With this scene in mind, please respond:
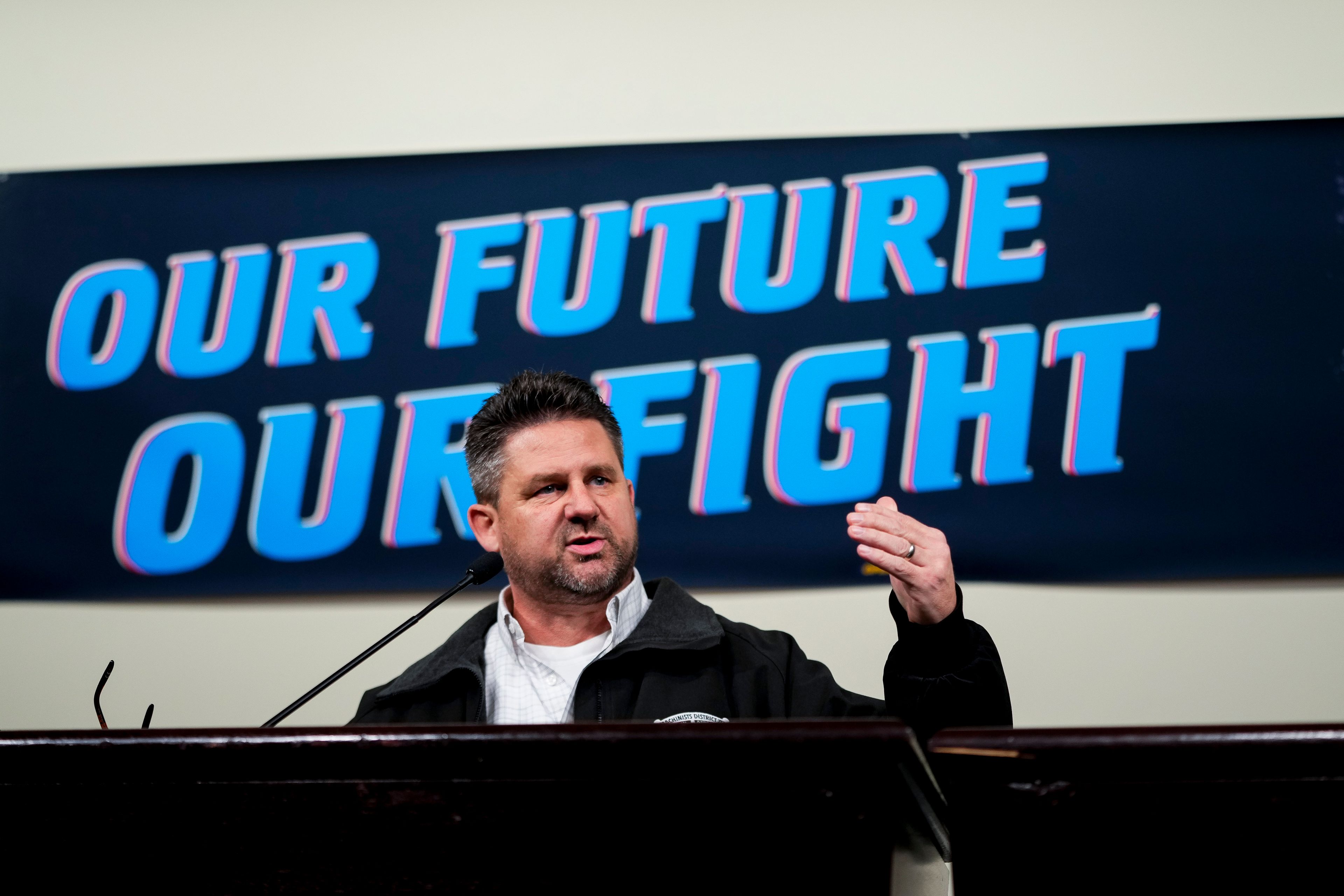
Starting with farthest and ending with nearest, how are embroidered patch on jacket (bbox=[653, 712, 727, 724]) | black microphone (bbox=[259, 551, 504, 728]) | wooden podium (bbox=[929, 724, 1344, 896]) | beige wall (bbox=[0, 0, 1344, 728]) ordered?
beige wall (bbox=[0, 0, 1344, 728]) < embroidered patch on jacket (bbox=[653, 712, 727, 724]) < black microphone (bbox=[259, 551, 504, 728]) < wooden podium (bbox=[929, 724, 1344, 896])

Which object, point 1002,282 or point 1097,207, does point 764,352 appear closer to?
point 1002,282

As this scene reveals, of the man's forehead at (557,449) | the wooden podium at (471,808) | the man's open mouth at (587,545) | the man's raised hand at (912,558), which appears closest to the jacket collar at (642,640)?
the man's open mouth at (587,545)

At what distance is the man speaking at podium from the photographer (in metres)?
1.49

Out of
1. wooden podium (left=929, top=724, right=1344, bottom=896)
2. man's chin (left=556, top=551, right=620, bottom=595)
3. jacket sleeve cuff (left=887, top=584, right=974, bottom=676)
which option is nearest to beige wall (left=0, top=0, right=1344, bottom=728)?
man's chin (left=556, top=551, right=620, bottom=595)

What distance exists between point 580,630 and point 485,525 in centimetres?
24

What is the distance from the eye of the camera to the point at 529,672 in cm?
159

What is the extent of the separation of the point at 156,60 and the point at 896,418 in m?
1.71

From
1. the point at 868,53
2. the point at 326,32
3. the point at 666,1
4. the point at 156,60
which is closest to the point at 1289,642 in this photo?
the point at 868,53

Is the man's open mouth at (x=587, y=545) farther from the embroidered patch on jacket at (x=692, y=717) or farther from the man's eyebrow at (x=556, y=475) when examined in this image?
the embroidered patch on jacket at (x=692, y=717)

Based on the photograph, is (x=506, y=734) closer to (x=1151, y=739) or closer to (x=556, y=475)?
(x=1151, y=739)

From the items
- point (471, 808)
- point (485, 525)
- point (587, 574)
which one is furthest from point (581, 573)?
point (471, 808)

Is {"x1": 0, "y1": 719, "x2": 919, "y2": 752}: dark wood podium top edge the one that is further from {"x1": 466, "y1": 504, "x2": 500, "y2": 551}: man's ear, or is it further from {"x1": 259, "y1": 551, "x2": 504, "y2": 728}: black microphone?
{"x1": 466, "y1": 504, "x2": 500, "y2": 551}: man's ear

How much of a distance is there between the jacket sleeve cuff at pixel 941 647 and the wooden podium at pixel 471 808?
658mm

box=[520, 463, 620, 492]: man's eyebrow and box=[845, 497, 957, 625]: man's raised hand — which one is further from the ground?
box=[520, 463, 620, 492]: man's eyebrow
